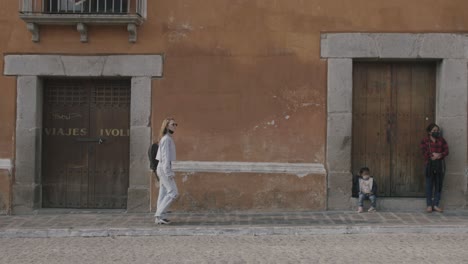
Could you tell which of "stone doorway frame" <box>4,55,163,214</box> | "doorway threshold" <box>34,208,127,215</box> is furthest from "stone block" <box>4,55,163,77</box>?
"doorway threshold" <box>34,208,127,215</box>

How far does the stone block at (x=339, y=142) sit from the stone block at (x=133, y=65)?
3274mm

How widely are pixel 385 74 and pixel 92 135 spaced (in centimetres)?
559

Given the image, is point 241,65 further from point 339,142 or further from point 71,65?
point 71,65

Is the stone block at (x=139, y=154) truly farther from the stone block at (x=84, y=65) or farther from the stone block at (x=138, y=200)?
the stone block at (x=84, y=65)

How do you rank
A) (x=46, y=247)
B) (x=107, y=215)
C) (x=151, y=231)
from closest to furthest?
(x=46, y=247) < (x=151, y=231) < (x=107, y=215)

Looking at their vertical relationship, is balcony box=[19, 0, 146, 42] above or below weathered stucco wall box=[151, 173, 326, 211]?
above

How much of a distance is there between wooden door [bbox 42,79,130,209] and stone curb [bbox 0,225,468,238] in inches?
83.1

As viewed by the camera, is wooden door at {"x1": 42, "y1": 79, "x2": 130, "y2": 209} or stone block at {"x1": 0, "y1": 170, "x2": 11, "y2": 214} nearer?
stone block at {"x1": 0, "y1": 170, "x2": 11, "y2": 214}

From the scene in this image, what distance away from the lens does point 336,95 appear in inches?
403

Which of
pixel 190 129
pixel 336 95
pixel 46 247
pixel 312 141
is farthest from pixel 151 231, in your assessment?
pixel 336 95

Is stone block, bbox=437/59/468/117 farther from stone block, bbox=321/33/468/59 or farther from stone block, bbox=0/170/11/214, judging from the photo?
stone block, bbox=0/170/11/214

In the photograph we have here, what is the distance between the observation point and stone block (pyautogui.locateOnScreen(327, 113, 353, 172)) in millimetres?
10205

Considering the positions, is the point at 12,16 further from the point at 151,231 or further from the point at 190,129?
the point at 151,231

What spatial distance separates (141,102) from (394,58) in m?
4.64
